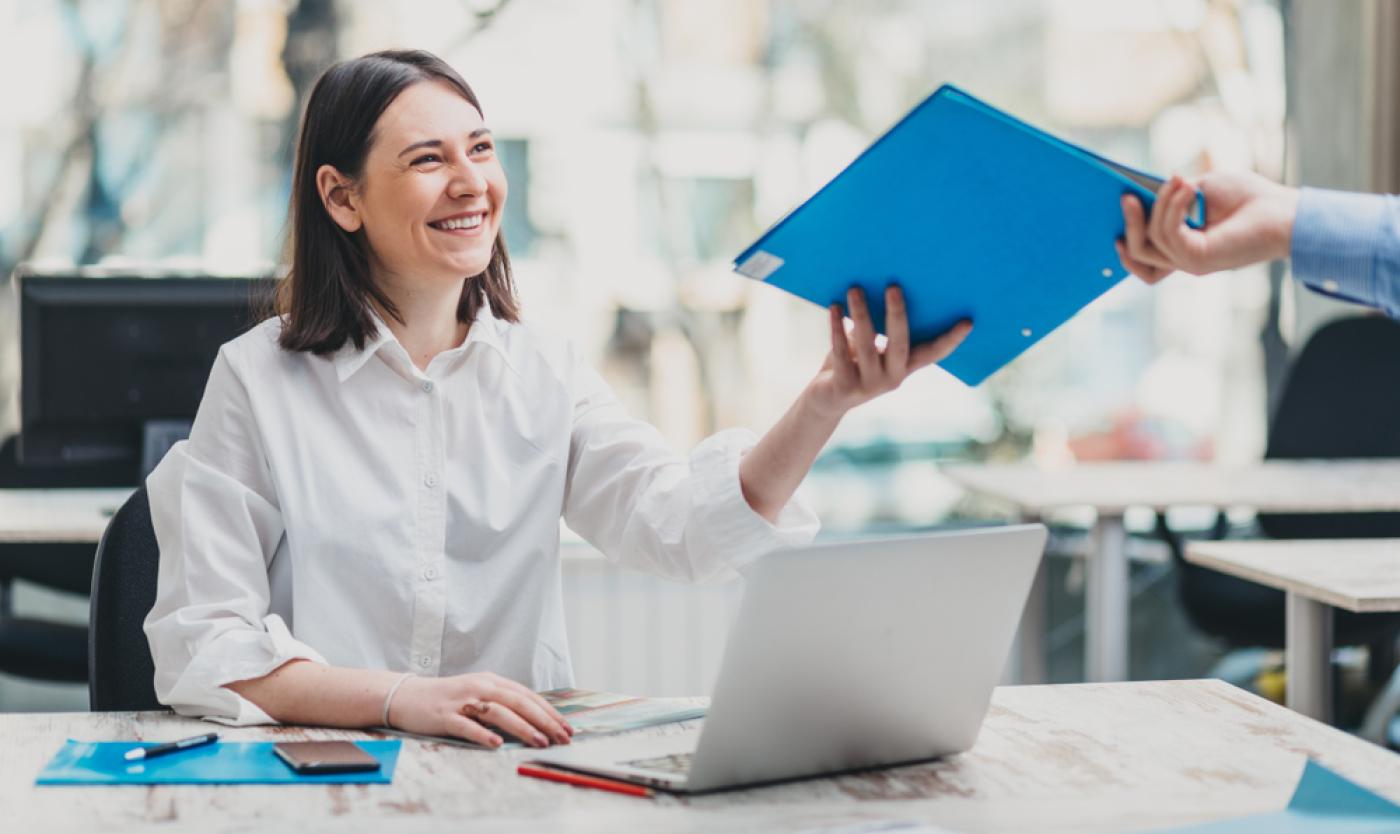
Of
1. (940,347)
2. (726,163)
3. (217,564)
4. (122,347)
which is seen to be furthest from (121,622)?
(726,163)

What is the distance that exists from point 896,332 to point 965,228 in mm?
143

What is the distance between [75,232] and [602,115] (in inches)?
57.0

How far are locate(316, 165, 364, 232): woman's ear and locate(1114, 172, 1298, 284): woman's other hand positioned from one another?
86 centimetres

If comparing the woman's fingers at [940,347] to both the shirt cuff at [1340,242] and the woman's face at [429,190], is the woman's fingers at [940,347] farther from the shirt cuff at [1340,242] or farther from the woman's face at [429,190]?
the woman's face at [429,190]

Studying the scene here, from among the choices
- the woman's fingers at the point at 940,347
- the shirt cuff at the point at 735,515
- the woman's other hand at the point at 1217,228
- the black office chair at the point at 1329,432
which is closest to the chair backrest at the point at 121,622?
the shirt cuff at the point at 735,515

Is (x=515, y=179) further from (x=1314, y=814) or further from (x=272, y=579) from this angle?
(x=1314, y=814)

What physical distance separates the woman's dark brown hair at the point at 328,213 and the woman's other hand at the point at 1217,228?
2.66 feet

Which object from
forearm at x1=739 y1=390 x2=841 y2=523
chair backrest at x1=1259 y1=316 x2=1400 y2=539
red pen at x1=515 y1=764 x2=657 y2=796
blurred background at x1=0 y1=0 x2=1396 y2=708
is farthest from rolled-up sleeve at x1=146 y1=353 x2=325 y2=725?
chair backrest at x1=1259 y1=316 x2=1400 y2=539

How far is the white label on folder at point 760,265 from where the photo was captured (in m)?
1.34

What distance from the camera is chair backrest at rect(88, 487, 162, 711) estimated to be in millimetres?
1592

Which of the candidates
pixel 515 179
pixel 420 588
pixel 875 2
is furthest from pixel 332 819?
pixel 875 2

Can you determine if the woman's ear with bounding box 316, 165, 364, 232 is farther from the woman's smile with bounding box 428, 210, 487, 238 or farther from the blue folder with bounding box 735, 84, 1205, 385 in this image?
the blue folder with bounding box 735, 84, 1205, 385

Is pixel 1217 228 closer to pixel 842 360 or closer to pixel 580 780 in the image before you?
pixel 842 360

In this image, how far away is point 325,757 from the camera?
1.20 m
